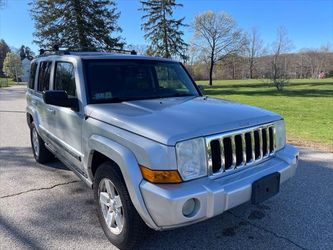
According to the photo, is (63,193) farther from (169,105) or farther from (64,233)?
(169,105)

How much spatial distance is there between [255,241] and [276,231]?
35 cm

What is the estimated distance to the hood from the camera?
115 inches

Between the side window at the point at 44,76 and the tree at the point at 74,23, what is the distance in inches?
1020

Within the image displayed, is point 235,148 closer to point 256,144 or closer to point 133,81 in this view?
point 256,144

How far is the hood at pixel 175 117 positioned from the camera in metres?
2.93

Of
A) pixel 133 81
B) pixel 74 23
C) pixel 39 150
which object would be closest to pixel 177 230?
pixel 133 81

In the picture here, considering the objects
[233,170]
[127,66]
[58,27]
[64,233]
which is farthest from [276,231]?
[58,27]

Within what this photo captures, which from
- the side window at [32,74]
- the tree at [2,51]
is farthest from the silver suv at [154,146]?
the tree at [2,51]

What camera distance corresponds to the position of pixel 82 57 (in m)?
4.29

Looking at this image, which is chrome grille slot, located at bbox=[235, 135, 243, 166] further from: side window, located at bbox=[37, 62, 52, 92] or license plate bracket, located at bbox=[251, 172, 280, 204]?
side window, located at bbox=[37, 62, 52, 92]

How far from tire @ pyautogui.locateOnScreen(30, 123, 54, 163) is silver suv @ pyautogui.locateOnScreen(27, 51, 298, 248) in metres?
1.52

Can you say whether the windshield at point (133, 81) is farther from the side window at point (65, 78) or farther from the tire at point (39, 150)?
the tire at point (39, 150)

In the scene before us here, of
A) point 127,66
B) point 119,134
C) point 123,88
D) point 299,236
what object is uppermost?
point 127,66

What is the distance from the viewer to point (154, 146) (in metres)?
2.85
